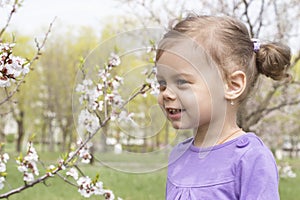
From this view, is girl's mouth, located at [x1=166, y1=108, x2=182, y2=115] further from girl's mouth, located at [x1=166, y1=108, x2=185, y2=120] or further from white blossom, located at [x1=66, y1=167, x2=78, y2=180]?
white blossom, located at [x1=66, y1=167, x2=78, y2=180]

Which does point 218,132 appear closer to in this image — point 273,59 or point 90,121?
point 273,59

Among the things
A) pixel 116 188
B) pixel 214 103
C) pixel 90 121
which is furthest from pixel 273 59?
pixel 116 188

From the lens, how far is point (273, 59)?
5.84 ft

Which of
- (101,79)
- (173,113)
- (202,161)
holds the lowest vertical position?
(101,79)

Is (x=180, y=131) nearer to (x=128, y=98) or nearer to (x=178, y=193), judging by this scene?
(x=178, y=193)

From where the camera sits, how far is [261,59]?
1768mm

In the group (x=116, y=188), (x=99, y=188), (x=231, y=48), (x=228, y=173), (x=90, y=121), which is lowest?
(x=116, y=188)

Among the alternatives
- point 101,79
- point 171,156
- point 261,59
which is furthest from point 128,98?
point 261,59

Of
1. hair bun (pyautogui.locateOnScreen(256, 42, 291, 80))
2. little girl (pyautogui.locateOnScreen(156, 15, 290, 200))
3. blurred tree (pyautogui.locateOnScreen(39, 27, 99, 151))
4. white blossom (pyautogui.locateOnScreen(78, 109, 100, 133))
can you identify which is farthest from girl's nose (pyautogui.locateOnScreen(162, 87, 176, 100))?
blurred tree (pyautogui.locateOnScreen(39, 27, 99, 151))

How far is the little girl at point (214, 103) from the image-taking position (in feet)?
5.09

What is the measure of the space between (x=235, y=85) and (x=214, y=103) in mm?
94

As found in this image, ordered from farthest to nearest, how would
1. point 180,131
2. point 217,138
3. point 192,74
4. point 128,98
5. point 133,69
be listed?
point 128,98 → point 133,69 → point 180,131 → point 217,138 → point 192,74

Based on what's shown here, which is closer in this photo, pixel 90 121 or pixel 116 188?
pixel 90 121

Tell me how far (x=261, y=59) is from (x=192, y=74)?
0.33 meters
